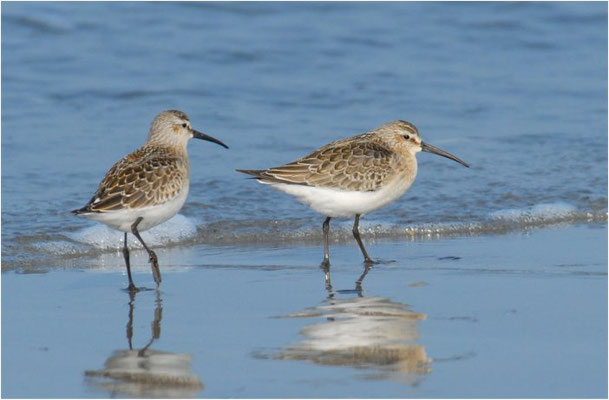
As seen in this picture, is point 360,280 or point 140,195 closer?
point 140,195

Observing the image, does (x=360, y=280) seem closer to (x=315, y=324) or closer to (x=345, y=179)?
(x=345, y=179)

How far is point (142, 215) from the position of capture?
27.3ft

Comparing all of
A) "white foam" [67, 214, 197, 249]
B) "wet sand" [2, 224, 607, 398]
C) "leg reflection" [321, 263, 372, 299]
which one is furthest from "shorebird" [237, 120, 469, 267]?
"white foam" [67, 214, 197, 249]

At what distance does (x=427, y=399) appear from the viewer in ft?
19.2

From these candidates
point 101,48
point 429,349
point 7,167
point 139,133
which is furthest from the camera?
point 101,48

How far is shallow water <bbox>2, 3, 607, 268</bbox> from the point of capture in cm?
1062

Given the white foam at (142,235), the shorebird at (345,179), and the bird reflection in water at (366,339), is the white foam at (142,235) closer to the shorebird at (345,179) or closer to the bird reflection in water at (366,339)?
the shorebird at (345,179)

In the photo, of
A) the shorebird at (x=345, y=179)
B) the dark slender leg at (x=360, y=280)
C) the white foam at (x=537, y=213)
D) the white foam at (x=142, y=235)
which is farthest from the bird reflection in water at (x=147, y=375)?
the white foam at (x=537, y=213)

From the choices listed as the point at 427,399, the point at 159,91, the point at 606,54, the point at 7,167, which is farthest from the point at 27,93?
the point at 427,399

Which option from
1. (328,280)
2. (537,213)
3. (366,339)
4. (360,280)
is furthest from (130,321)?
(537,213)

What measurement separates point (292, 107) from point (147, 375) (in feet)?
28.7

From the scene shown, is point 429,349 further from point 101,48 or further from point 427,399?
point 101,48

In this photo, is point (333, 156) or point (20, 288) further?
point (333, 156)

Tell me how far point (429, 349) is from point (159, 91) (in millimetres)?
9429
